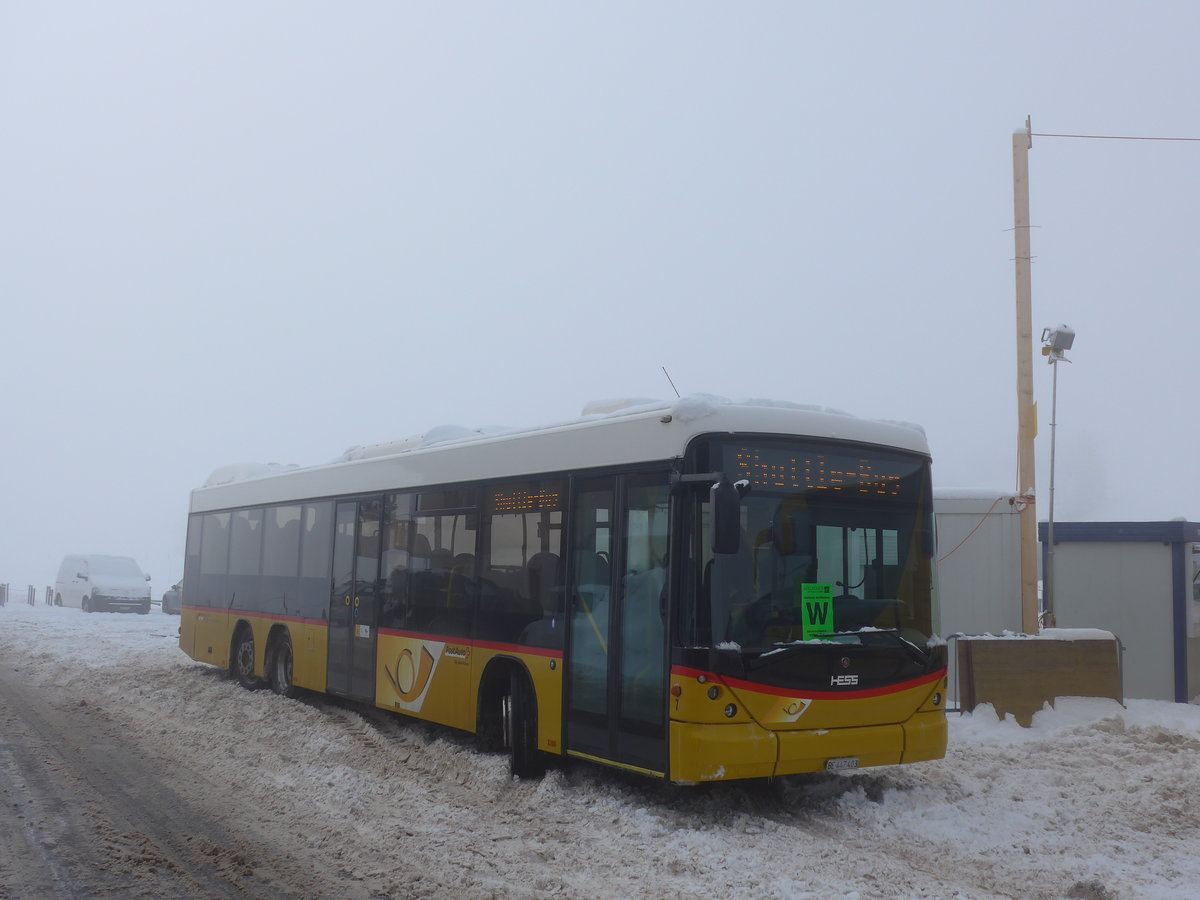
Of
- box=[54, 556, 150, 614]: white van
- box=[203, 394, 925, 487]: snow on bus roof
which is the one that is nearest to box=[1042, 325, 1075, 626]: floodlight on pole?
box=[203, 394, 925, 487]: snow on bus roof

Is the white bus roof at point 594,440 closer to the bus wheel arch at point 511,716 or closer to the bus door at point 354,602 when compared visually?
the bus door at point 354,602

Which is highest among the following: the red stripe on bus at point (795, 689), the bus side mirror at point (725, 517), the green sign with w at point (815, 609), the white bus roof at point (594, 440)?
the white bus roof at point (594, 440)

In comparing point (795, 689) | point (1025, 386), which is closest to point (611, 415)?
point (795, 689)

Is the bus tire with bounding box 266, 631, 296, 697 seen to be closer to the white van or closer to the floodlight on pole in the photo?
the floodlight on pole

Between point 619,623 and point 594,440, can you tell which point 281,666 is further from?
point 619,623

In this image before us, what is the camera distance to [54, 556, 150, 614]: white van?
39625mm

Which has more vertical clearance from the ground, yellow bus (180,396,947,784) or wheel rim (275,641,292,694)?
yellow bus (180,396,947,784)

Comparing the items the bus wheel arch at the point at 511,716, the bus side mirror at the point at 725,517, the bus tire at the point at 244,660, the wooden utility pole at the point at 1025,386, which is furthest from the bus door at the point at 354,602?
the wooden utility pole at the point at 1025,386

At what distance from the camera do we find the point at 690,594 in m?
7.64

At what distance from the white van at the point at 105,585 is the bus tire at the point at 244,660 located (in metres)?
26.2

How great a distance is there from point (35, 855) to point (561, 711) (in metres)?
3.66

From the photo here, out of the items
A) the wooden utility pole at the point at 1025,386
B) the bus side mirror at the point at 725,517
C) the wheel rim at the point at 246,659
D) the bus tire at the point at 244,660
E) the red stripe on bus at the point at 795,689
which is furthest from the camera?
the wheel rim at the point at 246,659

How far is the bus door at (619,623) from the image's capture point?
25.9 ft

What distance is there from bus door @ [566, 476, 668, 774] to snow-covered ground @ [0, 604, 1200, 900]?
1.70ft
